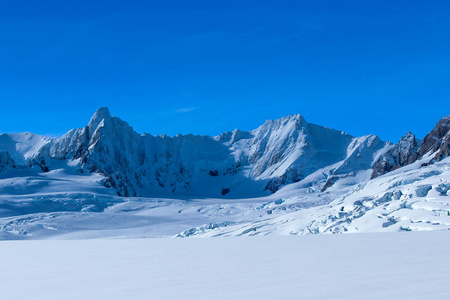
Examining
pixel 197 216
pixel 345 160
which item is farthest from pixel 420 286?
pixel 345 160

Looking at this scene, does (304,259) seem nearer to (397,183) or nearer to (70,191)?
(397,183)

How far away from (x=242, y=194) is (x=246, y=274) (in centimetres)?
17240

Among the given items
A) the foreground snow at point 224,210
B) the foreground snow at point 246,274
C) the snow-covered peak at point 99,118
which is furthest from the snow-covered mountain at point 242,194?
the foreground snow at point 246,274

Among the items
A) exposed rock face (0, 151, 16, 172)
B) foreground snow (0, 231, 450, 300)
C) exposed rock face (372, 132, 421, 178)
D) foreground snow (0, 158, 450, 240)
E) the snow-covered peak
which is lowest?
foreground snow (0, 231, 450, 300)

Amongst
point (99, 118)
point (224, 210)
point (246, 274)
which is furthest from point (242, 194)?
point (246, 274)

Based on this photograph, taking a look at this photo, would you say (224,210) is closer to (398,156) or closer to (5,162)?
(398,156)

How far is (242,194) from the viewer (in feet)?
597

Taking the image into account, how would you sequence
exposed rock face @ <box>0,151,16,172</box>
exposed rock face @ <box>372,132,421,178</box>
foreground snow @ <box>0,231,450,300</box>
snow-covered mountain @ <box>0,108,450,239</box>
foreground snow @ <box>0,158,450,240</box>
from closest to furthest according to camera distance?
1. foreground snow @ <box>0,231,450,300</box>
2. foreground snow @ <box>0,158,450,240</box>
3. snow-covered mountain @ <box>0,108,450,239</box>
4. exposed rock face @ <box>372,132,421,178</box>
5. exposed rock face @ <box>0,151,16,172</box>

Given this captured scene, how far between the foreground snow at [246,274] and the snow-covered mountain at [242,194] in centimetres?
1251

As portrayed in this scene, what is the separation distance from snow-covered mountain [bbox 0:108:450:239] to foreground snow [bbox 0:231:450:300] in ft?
41.1

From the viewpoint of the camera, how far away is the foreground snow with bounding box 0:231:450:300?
8.14 m

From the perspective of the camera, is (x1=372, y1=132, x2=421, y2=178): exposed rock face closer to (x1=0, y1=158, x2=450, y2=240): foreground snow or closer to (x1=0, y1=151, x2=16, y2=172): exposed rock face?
(x1=0, y1=158, x2=450, y2=240): foreground snow

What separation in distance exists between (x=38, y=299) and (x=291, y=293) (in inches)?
183

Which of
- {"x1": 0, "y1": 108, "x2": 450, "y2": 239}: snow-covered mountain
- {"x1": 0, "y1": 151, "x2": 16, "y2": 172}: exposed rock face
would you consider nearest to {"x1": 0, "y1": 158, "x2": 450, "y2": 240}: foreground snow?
{"x1": 0, "y1": 108, "x2": 450, "y2": 239}: snow-covered mountain
